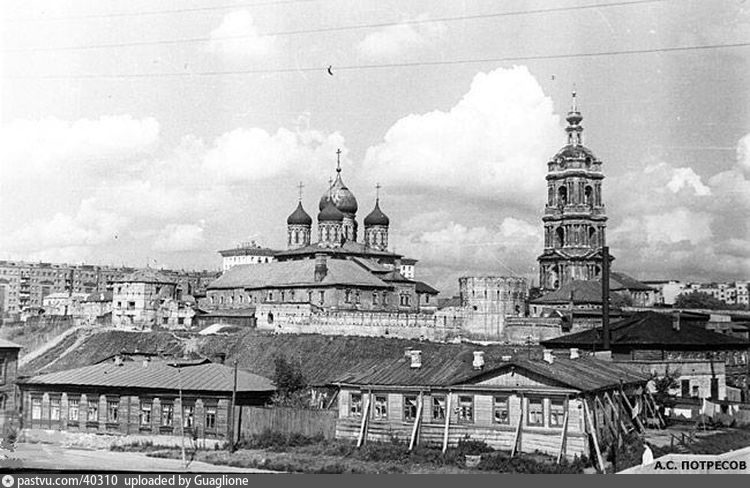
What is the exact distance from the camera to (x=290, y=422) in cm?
3150

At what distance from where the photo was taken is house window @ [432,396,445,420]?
96.8 ft

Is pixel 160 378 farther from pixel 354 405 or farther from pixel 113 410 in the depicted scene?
pixel 354 405

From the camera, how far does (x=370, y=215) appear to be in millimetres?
100688

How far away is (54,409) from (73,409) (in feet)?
2.55

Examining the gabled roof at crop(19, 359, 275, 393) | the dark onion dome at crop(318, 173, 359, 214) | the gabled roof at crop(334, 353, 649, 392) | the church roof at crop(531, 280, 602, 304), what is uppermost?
the dark onion dome at crop(318, 173, 359, 214)

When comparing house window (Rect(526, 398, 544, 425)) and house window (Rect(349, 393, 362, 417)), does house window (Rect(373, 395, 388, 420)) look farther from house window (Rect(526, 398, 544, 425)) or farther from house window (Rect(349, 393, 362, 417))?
house window (Rect(526, 398, 544, 425))

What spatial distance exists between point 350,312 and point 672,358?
102 ft

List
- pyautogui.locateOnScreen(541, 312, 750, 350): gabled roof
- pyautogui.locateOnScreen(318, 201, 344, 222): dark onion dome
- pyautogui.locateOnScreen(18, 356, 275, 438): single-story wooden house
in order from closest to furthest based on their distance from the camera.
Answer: pyautogui.locateOnScreen(18, 356, 275, 438): single-story wooden house → pyautogui.locateOnScreen(541, 312, 750, 350): gabled roof → pyautogui.locateOnScreen(318, 201, 344, 222): dark onion dome

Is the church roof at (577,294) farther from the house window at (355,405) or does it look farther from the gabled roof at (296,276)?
the house window at (355,405)

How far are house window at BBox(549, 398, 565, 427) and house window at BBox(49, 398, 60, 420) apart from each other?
17.4m

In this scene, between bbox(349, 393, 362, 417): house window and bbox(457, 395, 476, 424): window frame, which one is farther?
bbox(349, 393, 362, 417): house window

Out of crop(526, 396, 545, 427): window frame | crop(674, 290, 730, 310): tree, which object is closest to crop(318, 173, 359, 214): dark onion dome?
crop(674, 290, 730, 310): tree

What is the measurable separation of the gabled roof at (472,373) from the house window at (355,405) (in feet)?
1.36

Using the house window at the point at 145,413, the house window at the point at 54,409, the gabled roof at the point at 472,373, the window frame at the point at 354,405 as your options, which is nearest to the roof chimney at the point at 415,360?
the gabled roof at the point at 472,373
